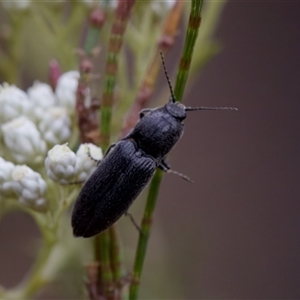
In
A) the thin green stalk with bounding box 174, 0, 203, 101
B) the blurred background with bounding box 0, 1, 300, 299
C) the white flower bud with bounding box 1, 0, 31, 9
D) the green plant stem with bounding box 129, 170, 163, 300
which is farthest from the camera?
the blurred background with bounding box 0, 1, 300, 299

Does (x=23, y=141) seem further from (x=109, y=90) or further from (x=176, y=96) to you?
(x=176, y=96)

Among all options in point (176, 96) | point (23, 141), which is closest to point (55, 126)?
point (23, 141)

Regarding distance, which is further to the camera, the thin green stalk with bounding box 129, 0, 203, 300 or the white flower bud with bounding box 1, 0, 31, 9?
the white flower bud with bounding box 1, 0, 31, 9

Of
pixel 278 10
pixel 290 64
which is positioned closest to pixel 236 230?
pixel 290 64

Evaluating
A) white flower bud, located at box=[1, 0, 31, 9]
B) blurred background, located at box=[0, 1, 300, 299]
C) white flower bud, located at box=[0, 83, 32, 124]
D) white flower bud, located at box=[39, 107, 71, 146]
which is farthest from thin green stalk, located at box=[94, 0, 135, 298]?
blurred background, located at box=[0, 1, 300, 299]

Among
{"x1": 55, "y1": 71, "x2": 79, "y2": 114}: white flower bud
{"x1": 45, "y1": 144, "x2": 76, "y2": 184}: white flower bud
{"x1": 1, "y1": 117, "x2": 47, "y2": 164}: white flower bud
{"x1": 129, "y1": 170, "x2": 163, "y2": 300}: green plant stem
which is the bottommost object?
{"x1": 129, "y1": 170, "x2": 163, "y2": 300}: green plant stem

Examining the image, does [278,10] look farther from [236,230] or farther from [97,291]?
[97,291]

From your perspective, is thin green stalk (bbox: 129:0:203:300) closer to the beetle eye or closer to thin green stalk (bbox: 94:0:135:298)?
thin green stalk (bbox: 94:0:135:298)

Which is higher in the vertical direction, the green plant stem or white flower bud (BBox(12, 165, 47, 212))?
white flower bud (BBox(12, 165, 47, 212))
